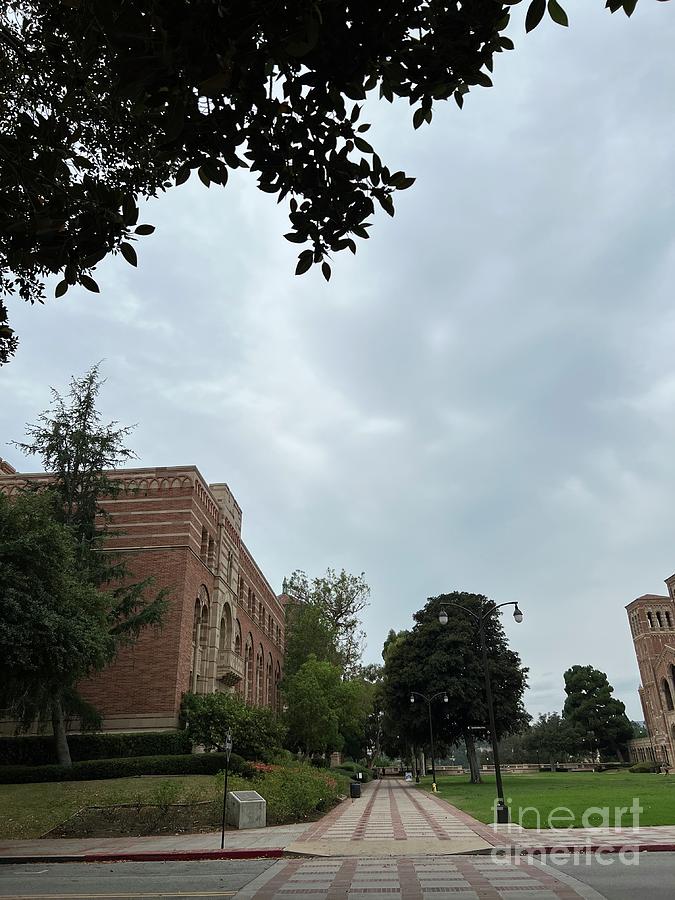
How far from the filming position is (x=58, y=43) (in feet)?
24.0

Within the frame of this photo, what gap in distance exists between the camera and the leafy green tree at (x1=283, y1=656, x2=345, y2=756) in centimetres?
4019

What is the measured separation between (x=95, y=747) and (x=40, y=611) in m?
11.2

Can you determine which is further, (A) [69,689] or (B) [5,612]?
(A) [69,689]

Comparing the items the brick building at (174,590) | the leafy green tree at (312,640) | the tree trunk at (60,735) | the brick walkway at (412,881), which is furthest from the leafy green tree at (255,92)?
the leafy green tree at (312,640)

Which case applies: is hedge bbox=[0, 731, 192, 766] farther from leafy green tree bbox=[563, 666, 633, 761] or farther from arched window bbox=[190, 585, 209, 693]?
leafy green tree bbox=[563, 666, 633, 761]

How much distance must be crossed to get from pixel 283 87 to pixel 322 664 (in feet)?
135

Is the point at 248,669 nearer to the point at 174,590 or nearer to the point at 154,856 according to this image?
the point at 174,590

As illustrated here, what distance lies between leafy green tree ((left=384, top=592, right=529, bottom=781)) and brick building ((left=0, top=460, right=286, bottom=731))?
11278 millimetres

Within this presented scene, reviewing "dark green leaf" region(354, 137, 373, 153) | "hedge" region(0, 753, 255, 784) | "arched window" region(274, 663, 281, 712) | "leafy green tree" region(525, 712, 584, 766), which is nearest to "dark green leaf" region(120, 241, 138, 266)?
"dark green leaf" region(354, 137, 373, 153)

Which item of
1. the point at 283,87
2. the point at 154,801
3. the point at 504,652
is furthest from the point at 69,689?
the point at 504,652

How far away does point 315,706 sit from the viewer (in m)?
40.0

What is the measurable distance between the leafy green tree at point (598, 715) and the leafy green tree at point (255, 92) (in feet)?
300

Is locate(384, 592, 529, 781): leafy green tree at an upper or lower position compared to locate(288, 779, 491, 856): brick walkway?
upper

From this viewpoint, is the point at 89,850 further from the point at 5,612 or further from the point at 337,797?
the point at 337,797
